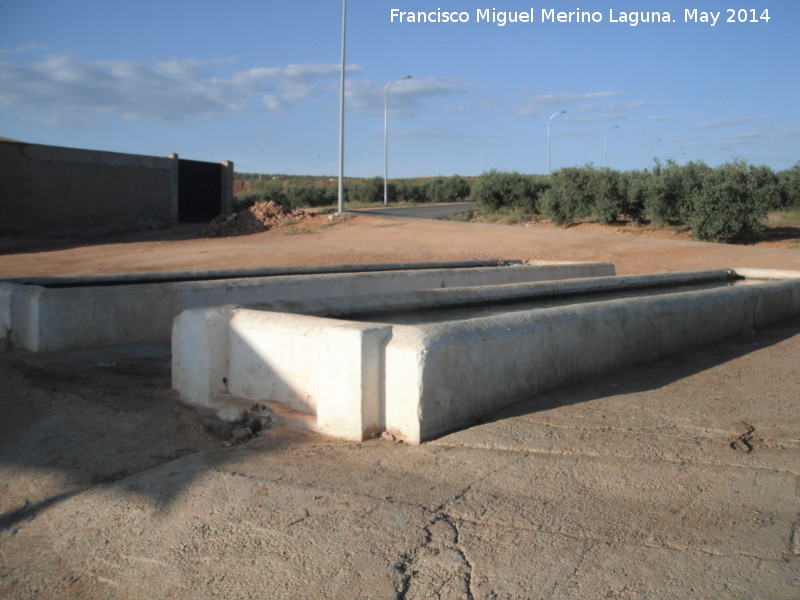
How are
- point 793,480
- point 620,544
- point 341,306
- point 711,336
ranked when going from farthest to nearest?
point 711,336
point 341,306
point 793,480
point 620,544

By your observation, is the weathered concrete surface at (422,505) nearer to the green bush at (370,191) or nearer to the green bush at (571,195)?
the green bush at (571,195)

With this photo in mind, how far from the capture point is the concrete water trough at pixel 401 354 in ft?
13.8

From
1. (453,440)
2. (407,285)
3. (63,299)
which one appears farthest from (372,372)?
(407,285)

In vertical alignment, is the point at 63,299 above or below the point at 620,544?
above

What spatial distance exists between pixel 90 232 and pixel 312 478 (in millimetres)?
26214

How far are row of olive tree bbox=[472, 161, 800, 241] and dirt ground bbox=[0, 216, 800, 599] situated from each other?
20637mm

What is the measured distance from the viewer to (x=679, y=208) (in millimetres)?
26859

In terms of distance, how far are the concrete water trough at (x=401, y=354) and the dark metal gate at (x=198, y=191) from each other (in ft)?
86.2

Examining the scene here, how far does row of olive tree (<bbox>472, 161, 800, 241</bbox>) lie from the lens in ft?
80.7

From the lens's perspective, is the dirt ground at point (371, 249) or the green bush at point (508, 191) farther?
the green bush at point (508, 191)

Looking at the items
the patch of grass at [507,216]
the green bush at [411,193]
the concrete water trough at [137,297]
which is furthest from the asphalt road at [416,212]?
the concrete water trough at [137,297]

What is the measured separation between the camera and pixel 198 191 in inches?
1264

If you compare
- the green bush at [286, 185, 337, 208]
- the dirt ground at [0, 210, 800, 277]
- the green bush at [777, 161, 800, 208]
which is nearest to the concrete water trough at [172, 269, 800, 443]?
the dirt ground at [0, 210, 800, 277]

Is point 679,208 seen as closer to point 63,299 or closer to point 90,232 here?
point 90,232
